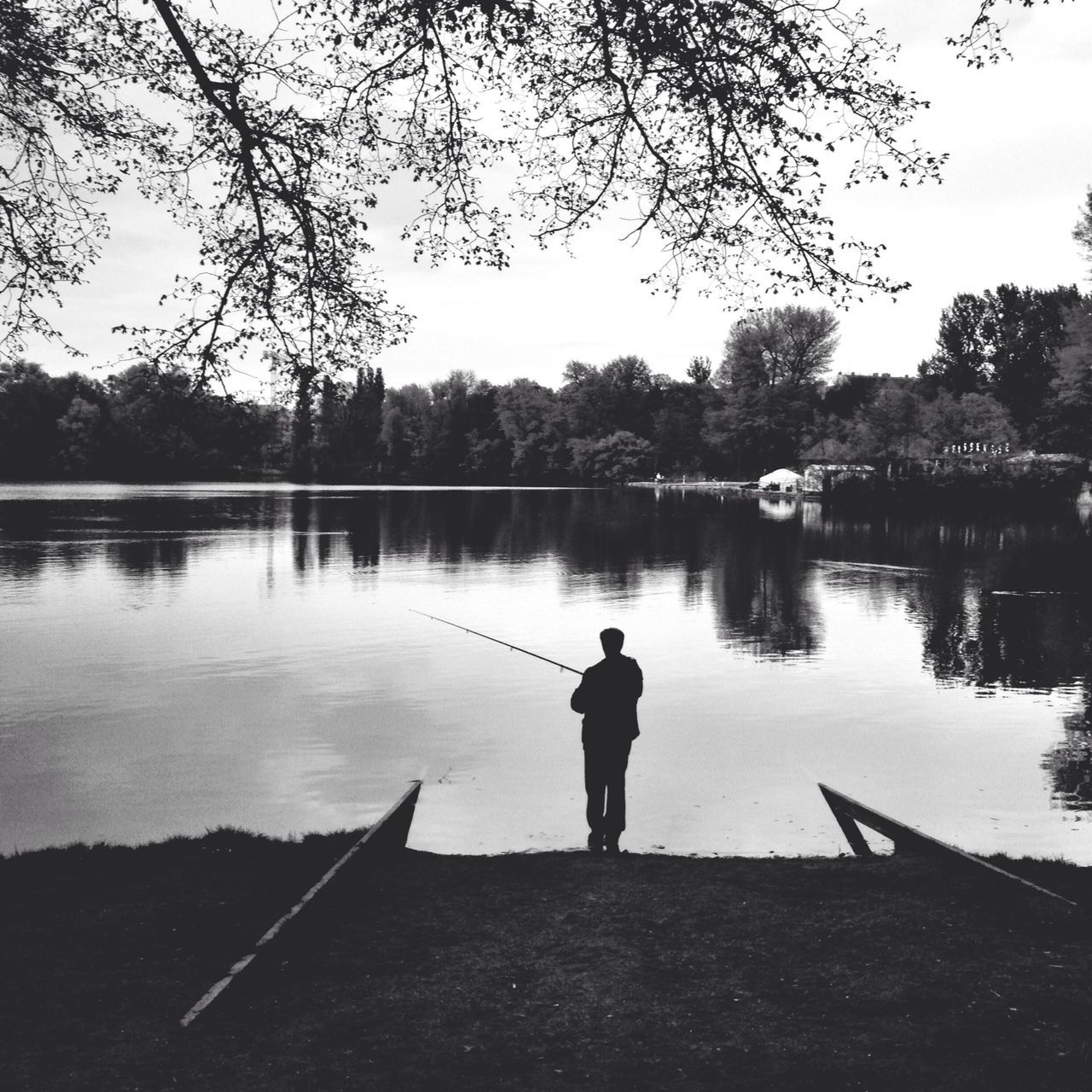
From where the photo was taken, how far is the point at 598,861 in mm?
8828

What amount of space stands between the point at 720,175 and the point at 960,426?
9378 centimetres

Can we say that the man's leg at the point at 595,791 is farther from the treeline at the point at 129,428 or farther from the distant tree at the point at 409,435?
the distant tree at the point at 409,435

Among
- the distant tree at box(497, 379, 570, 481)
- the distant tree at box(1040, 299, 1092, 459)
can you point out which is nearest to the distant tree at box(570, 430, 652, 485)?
the distant tree at box(497, 379, 570, 481)

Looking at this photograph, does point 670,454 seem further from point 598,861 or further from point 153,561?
point 598,861

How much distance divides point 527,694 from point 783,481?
305 ft

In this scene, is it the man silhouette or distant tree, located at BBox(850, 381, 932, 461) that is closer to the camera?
the man silhouette

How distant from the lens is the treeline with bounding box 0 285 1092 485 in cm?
9494

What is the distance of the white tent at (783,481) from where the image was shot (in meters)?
105

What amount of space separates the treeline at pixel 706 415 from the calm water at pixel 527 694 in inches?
1149

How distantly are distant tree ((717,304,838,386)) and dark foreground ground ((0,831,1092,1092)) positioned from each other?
116 meters

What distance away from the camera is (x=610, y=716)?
927cm

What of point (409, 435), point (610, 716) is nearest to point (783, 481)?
point (409, 435)

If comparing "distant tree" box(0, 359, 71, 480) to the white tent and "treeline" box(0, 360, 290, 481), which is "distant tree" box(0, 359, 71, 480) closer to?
"treeline" box(0, 360, 290, 481)

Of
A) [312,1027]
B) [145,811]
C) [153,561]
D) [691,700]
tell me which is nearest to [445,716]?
[691,700]
